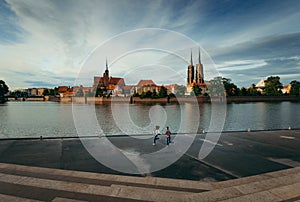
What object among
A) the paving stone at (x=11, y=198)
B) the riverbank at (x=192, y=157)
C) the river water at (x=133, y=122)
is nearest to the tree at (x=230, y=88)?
the river water at (x=133, y=122)

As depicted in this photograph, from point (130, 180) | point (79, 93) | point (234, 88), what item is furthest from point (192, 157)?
point (79, 93)

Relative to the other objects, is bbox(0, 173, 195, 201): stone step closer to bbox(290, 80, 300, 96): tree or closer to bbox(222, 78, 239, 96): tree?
bbox(222, 78, 239, 96): tree

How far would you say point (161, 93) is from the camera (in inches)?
5192

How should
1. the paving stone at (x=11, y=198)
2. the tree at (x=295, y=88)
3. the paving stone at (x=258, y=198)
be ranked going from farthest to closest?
the tree at (x=295, y=88)
the paving stone at (x=11, y=198)
the paving stone at (x=258, y=198)

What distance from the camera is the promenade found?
7.53 m

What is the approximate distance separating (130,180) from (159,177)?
143 centimetres

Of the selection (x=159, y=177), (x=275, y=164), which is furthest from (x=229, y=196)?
(x=275, y=164)

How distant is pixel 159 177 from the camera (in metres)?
9.77

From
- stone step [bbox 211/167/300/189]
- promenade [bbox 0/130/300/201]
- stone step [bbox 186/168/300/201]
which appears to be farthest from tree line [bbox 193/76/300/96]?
stone step [bbox 186/168/300/201]

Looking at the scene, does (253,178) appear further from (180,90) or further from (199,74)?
(199,74)

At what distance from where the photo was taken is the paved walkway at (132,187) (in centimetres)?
736

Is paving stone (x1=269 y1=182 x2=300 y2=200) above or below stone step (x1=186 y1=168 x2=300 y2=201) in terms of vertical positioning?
above

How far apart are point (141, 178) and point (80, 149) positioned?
735 cm

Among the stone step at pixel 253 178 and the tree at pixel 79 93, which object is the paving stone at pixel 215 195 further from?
the tree at pixel 79 93
